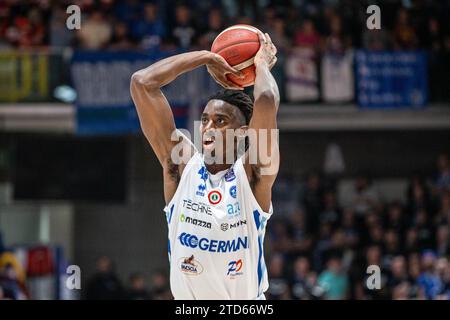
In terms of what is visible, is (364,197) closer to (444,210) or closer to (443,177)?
(443,177)

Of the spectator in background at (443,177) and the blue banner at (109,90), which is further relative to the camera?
the blue banner at (109,90)

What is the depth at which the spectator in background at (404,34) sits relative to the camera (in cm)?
1532

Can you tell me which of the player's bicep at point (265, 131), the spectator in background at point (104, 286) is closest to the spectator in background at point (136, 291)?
the spectator in background at point (104, 286)

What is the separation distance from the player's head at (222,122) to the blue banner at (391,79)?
397 inches

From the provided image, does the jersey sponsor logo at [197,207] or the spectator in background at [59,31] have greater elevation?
the spectator in background at [59,31]

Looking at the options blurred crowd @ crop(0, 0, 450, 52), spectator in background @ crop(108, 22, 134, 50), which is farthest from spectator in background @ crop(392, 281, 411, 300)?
spectator in background @ crop(108, 22, 134, 50)

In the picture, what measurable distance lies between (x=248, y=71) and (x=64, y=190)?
36.0 ft

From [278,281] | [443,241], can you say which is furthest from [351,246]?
[278,281]

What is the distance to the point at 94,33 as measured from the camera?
15.4 meters

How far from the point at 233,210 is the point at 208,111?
56 centimetres

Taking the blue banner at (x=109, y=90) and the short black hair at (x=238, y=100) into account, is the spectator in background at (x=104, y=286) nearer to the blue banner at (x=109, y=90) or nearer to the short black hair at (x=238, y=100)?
the blue banner at (x=109, y=90)

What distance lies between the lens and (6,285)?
11.7 metres

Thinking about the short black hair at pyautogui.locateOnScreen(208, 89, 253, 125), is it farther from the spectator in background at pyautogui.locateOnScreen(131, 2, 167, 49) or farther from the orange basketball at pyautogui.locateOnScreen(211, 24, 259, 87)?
the spectator in background at pyautogui.locateOnScreen(131, 2, 167, 49)

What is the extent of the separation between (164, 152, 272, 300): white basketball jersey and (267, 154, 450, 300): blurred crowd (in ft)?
22.1
